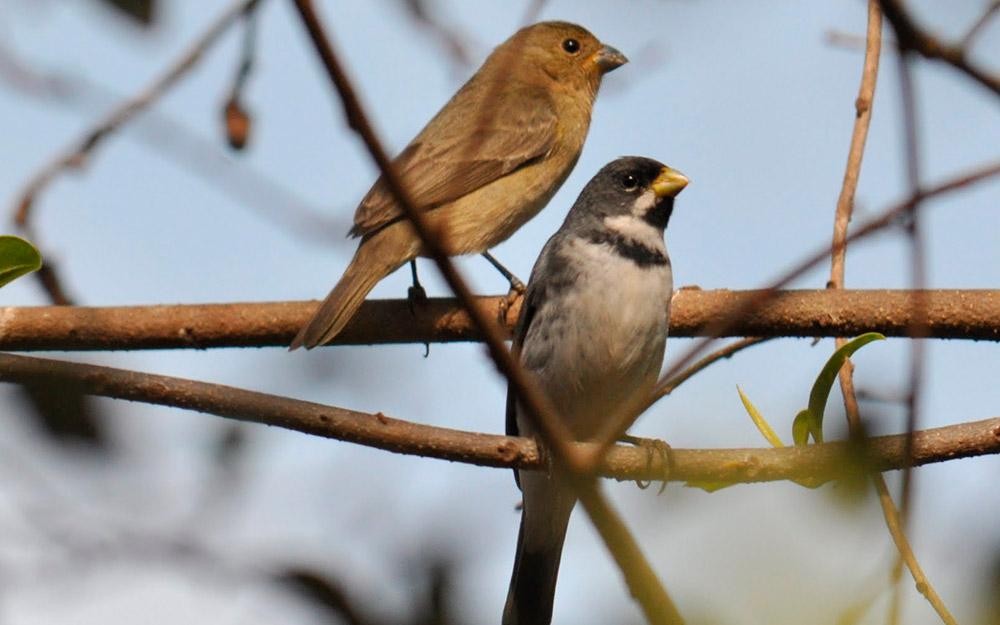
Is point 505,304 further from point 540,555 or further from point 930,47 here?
point 930,47

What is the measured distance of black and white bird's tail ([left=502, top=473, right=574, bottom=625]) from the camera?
5.22 m

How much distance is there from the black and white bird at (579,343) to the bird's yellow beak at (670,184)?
0.88 feet

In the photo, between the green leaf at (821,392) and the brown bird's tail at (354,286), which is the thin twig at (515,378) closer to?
the green leaf at (821,392)

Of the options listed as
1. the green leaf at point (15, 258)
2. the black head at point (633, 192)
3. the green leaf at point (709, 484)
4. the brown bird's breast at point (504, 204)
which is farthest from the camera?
the brown bird's breast at point (504, 204)

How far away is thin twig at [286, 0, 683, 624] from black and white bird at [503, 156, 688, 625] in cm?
342

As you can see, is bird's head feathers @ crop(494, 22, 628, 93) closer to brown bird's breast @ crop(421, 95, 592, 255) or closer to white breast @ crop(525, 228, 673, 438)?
brown bird's breast @ crop(421, 95, 592, 255)

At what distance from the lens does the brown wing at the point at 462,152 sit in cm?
649

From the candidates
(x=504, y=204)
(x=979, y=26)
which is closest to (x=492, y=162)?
(x=504, y=204)

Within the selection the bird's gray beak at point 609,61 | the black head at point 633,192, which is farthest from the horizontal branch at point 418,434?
the bird's gray beak at point 609,61

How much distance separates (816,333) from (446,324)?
152 cm

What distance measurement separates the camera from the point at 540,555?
5.31 meters

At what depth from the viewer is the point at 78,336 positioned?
15.5 ft

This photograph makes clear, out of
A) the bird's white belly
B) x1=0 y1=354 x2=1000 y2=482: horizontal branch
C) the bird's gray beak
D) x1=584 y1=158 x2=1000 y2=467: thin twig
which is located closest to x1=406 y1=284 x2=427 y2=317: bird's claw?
the bird's white belly

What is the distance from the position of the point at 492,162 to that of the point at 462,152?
1.19 ft
